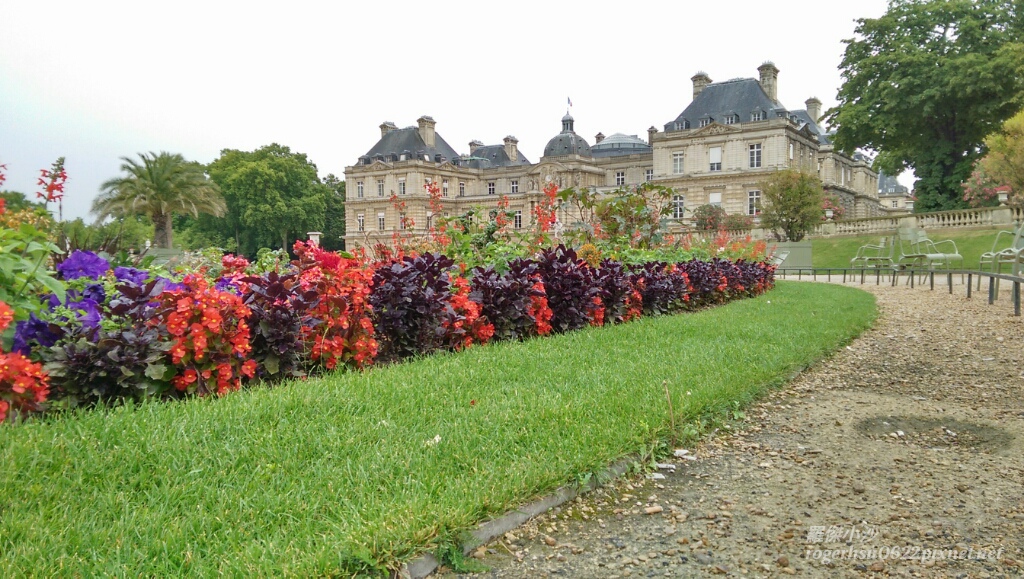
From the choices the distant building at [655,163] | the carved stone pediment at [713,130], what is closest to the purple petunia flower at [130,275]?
the distant building at [655,163]

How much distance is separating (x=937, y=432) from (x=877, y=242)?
28955 millimetres

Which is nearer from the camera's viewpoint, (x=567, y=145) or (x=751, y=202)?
(x=751, y=202)

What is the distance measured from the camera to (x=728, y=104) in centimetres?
5225

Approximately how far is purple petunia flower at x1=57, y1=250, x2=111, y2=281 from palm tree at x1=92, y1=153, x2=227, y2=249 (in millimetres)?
30646

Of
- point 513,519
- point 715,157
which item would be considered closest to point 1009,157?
point 715,157

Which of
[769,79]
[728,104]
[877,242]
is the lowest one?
[877,242]

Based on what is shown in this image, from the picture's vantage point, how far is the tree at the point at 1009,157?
23406 mm

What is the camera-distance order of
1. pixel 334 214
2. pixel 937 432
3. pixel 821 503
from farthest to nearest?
pixel 334 214 < pixel 937 432 < pixel 821 503

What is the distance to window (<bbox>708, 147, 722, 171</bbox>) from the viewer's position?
51.4m

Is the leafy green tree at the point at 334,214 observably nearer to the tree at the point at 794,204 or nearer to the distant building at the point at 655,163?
the distant building at the point at 655,163

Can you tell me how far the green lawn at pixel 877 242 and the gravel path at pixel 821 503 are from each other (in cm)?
2192

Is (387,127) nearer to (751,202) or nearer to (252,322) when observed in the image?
(751,202)

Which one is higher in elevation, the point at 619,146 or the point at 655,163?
the point at 619,146

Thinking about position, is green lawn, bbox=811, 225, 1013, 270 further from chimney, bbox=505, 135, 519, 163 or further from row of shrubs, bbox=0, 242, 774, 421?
chimney, bbox=505, 135, 519, 163
